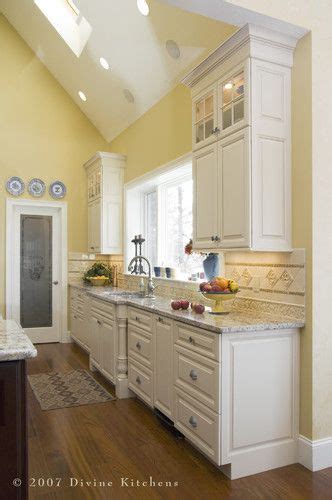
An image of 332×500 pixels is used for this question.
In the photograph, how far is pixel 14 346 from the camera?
162 centimetres

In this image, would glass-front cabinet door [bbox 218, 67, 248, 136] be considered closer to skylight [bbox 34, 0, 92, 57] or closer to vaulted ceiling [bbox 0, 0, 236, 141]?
vaulted ceiling [bbox 0, 0, 236, 141]

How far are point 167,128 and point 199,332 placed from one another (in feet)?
8.33

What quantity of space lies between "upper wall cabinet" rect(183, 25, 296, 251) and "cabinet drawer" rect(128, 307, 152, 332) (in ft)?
3.02

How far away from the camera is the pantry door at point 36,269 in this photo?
6.01 meters

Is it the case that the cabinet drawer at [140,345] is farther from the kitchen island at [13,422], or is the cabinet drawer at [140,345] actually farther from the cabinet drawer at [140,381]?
the kitchen island at [13,422]

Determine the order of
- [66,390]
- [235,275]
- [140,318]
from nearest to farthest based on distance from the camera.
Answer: [235,275]
[140,318]
[66,390]

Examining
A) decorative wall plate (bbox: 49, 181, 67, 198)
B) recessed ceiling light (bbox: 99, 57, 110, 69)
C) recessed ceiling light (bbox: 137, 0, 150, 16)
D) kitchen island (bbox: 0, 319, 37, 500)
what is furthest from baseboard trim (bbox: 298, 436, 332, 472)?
decorative wall plate (bbox: 49, 181, 67, 198)

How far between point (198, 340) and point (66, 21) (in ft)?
14.0

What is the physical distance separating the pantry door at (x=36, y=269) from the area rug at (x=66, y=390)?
171 centimetres

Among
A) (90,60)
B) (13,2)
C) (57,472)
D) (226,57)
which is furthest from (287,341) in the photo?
(13,2)

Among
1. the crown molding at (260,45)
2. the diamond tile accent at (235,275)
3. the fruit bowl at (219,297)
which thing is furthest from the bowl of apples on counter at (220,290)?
the crown molding at (260,45)

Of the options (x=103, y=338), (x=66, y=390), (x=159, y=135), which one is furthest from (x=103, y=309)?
(x=159, y=135)

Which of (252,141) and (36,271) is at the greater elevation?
(252,141)

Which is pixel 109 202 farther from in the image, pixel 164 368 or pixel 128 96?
pixel 164 368
